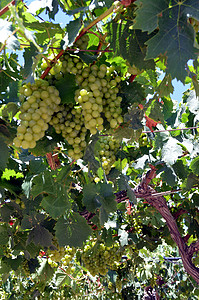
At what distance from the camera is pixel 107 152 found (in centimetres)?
240

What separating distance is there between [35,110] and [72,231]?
0.83 meters

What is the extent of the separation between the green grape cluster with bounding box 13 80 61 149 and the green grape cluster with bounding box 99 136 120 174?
1.18 m

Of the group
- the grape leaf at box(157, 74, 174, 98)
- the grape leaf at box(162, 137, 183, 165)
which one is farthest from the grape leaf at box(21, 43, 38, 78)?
the grape leaf at box(162, 137, 183, 165)

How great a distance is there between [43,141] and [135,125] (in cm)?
43

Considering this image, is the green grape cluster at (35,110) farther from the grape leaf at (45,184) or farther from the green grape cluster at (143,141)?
the green grape cluster at (143,141)

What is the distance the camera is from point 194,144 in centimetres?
247

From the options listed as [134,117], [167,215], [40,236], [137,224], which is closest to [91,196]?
[134,117]

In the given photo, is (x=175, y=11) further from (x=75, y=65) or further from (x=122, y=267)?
(x=122, y=267)

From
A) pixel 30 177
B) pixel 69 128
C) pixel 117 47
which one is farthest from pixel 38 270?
pixel 117 47

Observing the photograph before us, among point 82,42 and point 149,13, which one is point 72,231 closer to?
point 82,42

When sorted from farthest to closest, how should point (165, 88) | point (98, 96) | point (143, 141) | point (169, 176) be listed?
point (143, 141)
point (169, 176)
point (165, 88)
point (98, 96)

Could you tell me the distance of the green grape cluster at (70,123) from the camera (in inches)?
50.3

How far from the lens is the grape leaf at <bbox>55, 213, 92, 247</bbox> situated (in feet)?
5.57

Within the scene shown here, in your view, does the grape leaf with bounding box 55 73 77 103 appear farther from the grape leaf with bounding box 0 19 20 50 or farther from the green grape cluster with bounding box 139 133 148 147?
the green grape cluster with bounding box 139 133 148 147
